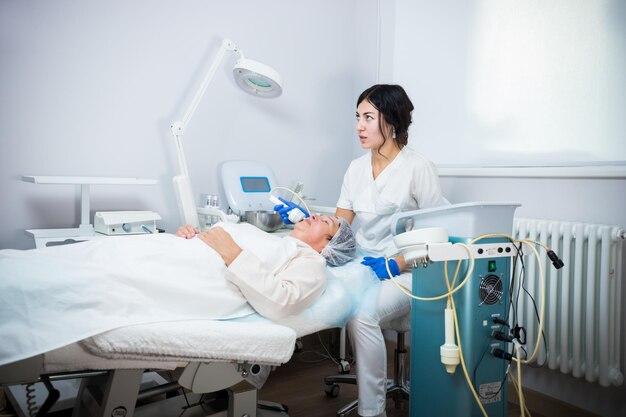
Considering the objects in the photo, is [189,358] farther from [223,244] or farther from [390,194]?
A: [390,194]

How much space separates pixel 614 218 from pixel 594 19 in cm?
75

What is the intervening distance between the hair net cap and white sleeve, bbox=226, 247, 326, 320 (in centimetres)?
28

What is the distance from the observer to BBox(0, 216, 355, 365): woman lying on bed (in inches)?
39.3

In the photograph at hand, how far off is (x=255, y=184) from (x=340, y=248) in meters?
0.80

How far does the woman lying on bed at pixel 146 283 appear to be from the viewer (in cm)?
100

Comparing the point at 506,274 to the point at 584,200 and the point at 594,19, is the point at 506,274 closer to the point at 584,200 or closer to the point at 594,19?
the point at 584,200

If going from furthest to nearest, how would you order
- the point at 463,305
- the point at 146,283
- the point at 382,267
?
1. the point at 382,267
2. the point at 463,305
3. the point at 146,283

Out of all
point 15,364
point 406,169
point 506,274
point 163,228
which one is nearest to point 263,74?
point 406,169

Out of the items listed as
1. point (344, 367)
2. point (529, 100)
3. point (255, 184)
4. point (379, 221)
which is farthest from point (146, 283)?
point (529, 100)

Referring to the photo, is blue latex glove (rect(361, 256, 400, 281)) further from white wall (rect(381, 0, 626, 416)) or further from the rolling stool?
white wall (rect(381, 0, 626, 416))

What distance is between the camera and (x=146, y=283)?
1.19m

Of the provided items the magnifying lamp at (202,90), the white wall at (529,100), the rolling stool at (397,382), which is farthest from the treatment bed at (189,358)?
the white wall at (529,100)

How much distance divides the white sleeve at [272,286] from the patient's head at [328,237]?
0.93ft

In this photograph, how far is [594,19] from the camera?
5.68 ft
